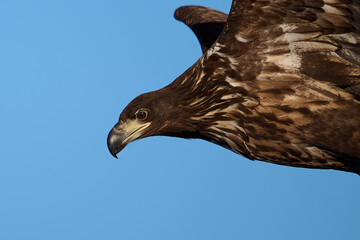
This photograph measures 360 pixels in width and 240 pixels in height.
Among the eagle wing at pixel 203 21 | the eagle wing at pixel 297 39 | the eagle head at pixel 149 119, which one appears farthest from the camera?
the eagle wing at pixel 203 21

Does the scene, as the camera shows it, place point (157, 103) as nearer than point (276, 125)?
No

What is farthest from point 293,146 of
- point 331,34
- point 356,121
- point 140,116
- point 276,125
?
point 140,116

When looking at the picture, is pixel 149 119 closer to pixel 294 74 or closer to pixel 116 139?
pixel 116 139

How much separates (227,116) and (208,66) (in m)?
0.54

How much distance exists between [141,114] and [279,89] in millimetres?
1456

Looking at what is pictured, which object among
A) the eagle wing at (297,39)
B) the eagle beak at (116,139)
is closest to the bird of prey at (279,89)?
the eagle wing at (297,39)

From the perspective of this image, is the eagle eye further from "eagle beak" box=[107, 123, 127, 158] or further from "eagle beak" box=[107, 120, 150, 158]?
"eagle beak" box=[107, 123, 127, 158]

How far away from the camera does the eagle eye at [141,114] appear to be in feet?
20.4

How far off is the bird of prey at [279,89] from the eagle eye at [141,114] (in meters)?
0.01

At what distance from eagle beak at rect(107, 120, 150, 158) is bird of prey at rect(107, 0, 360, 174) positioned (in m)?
0.05

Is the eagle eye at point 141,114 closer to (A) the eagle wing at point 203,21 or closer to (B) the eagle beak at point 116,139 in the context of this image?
(B) the eagle beak at point 116,139

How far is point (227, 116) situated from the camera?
238 inches

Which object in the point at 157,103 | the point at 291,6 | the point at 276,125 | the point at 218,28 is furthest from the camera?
the point at 218,28

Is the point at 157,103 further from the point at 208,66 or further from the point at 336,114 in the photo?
the point at 336,114
